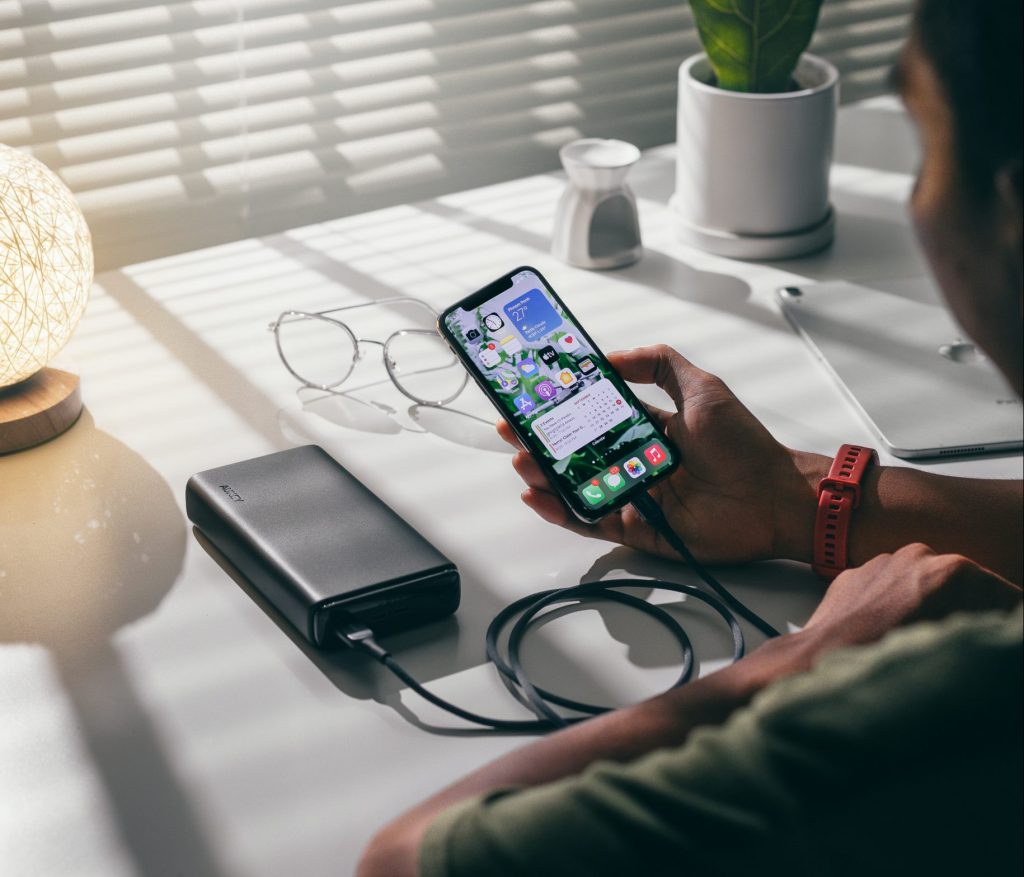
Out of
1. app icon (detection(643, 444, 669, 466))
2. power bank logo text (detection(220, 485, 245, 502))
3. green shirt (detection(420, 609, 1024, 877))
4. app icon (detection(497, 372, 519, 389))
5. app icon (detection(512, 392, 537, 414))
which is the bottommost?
power bank logo text (detection(220, 485, 245, 502))

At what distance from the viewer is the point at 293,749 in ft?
2.51

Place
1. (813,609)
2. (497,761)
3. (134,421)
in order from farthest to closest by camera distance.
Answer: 1. (134,421)
2. (813,609)
3. (497,761)

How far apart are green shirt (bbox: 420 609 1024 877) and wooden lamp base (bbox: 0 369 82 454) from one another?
0.74m

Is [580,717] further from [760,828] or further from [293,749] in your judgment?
[760,828]

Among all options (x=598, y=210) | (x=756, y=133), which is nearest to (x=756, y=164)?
(x=756, y=133)

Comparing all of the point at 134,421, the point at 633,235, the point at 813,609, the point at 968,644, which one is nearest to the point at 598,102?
the point at 633,235

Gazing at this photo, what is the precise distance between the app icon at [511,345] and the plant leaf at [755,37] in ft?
1.76

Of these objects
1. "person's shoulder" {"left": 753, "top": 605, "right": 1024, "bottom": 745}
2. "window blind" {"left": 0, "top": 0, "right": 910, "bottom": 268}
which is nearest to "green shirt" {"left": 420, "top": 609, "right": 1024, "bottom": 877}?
"person's shoulder" {"left": 753, "top": 605, "right": 1024, "bottom": 745}

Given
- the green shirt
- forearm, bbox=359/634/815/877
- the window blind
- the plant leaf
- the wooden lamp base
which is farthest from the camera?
the window blind

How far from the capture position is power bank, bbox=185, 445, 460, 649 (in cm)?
83

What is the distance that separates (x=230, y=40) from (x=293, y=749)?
1071 millimetres

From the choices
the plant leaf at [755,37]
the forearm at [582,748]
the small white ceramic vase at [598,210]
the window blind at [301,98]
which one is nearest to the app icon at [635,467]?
the forearm at [582,748]

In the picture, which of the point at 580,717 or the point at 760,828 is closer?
the point at 760,828

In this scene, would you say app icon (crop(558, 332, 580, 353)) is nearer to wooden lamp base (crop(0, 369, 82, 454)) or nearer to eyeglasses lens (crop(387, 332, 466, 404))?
eyeglasses lens (crop(387, 332, 466, 404))
